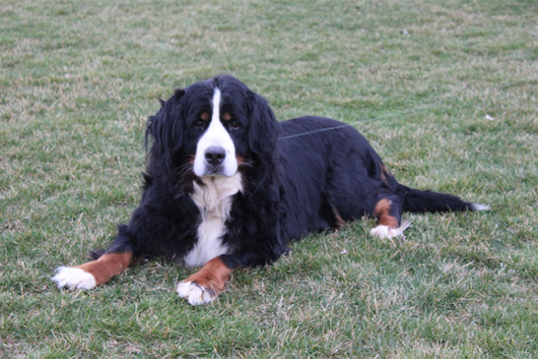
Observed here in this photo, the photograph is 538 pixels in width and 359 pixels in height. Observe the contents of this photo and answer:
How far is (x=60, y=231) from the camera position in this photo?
12.8ft

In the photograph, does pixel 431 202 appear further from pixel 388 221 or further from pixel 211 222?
pixel 211 222

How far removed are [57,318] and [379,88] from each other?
21.4ft

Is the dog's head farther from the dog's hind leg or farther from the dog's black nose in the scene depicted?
the dog's hind leg

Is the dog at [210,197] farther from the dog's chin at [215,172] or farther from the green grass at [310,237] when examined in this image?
the green grass at [310,237]

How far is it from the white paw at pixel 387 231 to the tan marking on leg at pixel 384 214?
0.06 metres

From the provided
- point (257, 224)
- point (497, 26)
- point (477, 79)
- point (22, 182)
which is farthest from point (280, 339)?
point (497, 26)

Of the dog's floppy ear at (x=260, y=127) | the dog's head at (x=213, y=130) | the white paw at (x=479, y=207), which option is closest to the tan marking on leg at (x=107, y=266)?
the dog's head at (x=213, y=130)

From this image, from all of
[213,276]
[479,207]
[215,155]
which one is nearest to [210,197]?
[215,155]

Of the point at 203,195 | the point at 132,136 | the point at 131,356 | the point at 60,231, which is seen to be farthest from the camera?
the point at 132,136

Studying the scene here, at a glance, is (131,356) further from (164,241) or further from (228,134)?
(228,134)

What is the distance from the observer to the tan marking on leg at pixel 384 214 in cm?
416

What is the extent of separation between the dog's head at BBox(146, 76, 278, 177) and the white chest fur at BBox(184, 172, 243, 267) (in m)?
0.19

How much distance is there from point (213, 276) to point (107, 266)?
64 cm

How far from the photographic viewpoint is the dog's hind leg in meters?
4.02
